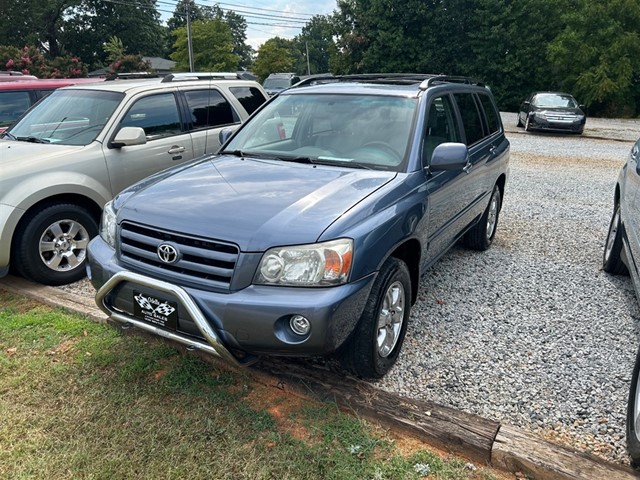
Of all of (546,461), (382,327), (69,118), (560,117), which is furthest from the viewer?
(560,117)

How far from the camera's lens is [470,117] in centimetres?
494

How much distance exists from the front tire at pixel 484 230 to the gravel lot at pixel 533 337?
12 cm

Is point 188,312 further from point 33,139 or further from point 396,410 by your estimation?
point 33,139

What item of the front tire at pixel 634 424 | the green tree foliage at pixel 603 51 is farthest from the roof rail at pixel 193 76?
the green tree foliage at pixel 603 51

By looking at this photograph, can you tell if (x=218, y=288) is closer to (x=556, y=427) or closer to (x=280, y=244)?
(x=280, y=244)

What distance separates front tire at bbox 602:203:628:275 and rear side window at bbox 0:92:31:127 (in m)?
7.28

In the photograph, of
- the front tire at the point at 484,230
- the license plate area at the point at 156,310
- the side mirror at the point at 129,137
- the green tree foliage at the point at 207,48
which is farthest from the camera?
the green tree foliage at the point at 207,48

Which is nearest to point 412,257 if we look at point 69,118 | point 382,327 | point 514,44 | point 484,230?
point 382,327

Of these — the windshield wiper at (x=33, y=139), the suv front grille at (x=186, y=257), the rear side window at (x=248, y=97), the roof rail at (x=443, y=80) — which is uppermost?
the roof rail at (x=443, y=80)

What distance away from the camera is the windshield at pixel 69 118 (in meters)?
5.12

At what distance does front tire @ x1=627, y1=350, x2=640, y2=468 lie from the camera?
2.34 metres

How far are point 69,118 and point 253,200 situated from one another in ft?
11.1

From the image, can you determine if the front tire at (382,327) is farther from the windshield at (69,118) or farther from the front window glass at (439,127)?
the windshield at (69,118)

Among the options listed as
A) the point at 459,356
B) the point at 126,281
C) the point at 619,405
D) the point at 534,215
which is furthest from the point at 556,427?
the point at 534,215
